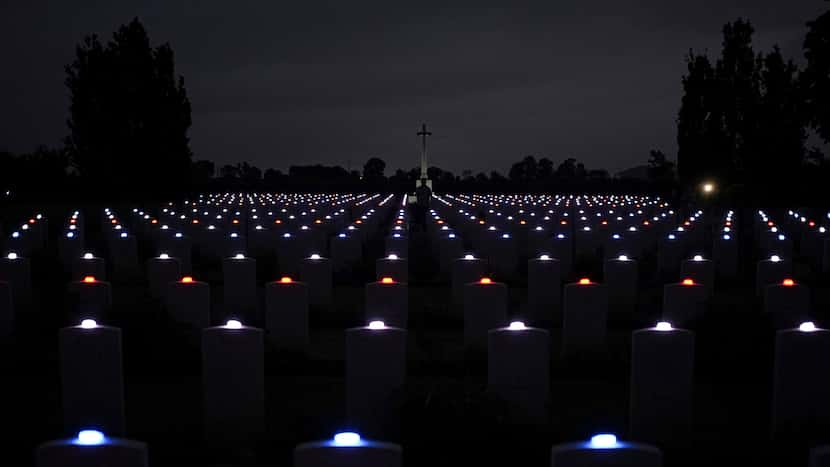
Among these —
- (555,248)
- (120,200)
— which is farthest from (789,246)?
(120,200)

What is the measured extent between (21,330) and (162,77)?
33.2m

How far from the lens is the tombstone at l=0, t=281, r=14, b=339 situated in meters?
8.84

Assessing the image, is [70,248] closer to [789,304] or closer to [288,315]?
[288,315]

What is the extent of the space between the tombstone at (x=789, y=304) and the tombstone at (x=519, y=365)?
3454mm

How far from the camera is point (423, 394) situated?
566 cm

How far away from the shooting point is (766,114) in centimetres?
2384

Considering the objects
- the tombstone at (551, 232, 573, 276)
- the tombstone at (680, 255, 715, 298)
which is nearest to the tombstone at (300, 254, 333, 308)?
the tombstone at (680, 255, 715, 298)

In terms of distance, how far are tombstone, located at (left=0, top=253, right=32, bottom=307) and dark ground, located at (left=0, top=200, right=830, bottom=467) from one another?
291 millimetres

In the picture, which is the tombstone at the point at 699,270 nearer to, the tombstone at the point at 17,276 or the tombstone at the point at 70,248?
the tombstone at the point at 17,276

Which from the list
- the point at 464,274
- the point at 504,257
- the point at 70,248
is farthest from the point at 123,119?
the point at 464,274

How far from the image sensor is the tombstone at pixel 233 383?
6031mm

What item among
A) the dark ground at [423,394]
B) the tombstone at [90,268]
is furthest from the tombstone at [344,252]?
the tombstone at [90,268]

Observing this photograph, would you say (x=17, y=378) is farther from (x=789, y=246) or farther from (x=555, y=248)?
(x=789, y=246)

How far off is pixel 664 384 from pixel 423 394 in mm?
1520
